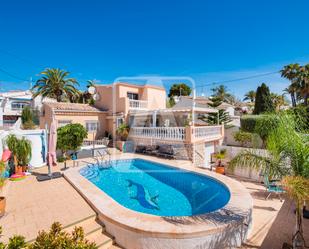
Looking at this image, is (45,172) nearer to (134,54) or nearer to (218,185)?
(218,185)

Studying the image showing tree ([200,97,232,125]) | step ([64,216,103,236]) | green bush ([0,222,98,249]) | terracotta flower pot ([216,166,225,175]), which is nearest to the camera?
green bush ([0,222,98,249])

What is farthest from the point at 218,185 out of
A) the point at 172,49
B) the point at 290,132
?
the point at 172,49

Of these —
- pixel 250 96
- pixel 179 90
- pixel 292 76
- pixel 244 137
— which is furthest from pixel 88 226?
pixel 250 96

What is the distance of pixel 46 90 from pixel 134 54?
19.4m

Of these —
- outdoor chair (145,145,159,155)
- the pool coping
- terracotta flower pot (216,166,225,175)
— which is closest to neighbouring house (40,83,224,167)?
outdoor chair (145,145,159,155)

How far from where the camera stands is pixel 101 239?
775 cm

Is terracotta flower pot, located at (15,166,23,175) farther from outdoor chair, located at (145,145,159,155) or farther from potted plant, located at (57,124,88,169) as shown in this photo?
outdoor chair, located at (145,145,159,155)

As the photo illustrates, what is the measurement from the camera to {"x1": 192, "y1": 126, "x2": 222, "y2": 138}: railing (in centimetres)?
1932

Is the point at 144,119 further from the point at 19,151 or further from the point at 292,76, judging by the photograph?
the point at 292,76

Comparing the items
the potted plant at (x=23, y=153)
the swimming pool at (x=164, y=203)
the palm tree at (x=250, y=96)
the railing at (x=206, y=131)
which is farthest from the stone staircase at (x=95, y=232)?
the palm tree at (x=250, y=96)

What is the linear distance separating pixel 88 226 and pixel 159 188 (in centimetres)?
657

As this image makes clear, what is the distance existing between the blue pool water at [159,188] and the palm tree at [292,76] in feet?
123

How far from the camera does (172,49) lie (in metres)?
31.8

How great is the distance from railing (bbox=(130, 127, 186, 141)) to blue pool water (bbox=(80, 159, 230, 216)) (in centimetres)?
342
